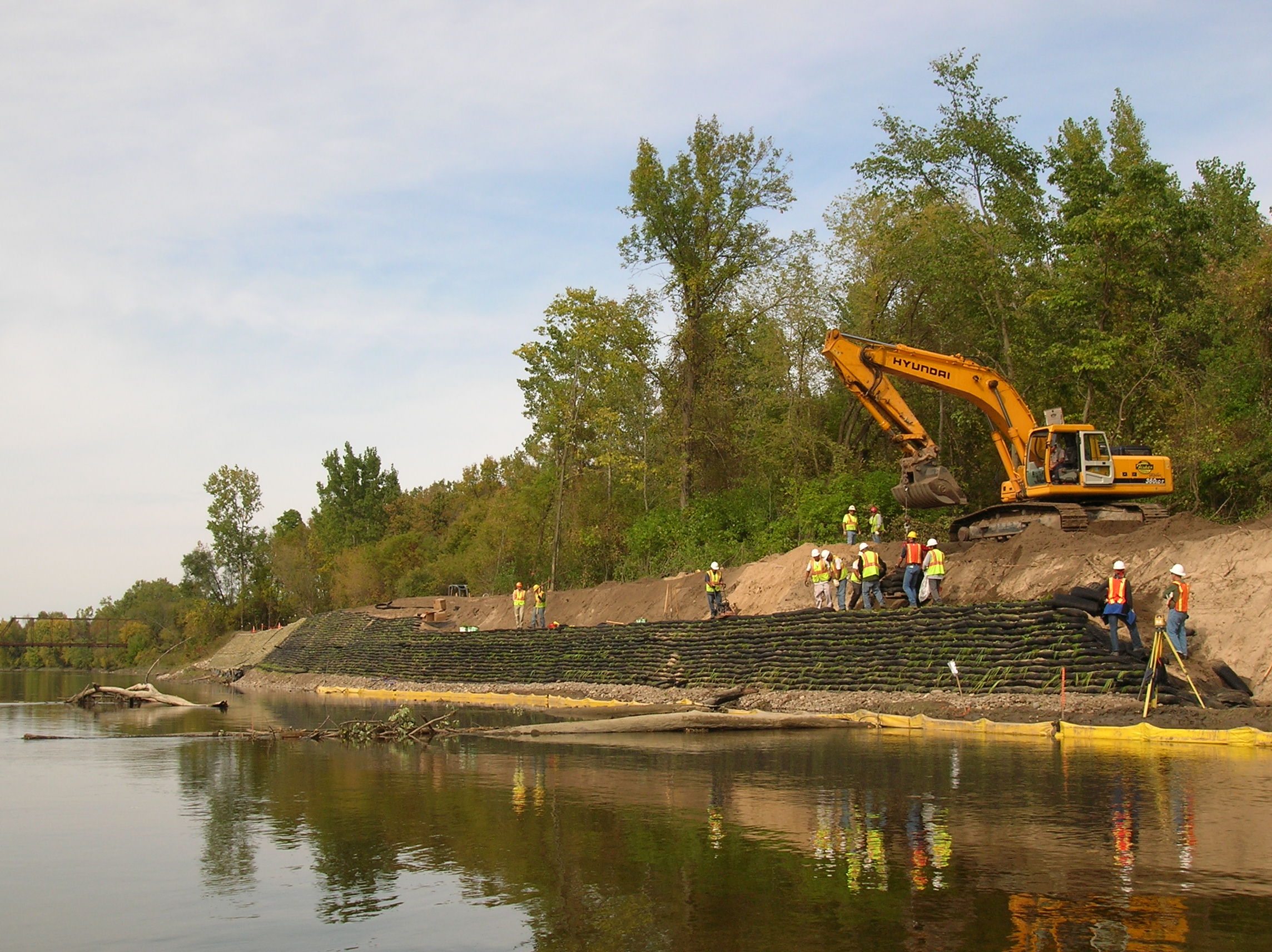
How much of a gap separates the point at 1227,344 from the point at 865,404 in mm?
12389

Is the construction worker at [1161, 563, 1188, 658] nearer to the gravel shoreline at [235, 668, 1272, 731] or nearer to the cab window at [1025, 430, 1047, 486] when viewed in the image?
the gravel shoreline at [235, 668, 1272, 731]

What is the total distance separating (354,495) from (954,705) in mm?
76632

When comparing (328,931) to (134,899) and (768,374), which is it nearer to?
(134,899)

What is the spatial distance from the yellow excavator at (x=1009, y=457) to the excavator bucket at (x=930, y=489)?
0.06ft

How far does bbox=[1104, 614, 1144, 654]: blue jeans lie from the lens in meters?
16.4

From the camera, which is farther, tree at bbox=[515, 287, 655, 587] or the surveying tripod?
tree at bbox=[515, 287, 655, 587]

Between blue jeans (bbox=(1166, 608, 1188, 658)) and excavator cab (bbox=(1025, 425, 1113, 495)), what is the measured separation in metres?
6.27

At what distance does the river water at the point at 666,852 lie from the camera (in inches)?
266

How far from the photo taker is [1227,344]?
29.7 metres

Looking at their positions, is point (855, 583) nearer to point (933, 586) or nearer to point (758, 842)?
point (933, 586)

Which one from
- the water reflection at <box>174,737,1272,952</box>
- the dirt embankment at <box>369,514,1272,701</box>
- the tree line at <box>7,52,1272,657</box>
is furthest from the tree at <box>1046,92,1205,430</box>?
the water reflection at <box>174,737,1272,952</box>

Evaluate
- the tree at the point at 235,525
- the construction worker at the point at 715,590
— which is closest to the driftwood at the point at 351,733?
the construction worker at the point at 715,590

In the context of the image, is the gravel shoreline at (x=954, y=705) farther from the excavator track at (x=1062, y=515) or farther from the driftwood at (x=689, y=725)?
the excavator track at (x=1062, y=515)

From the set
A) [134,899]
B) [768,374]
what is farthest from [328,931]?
[768,374]
